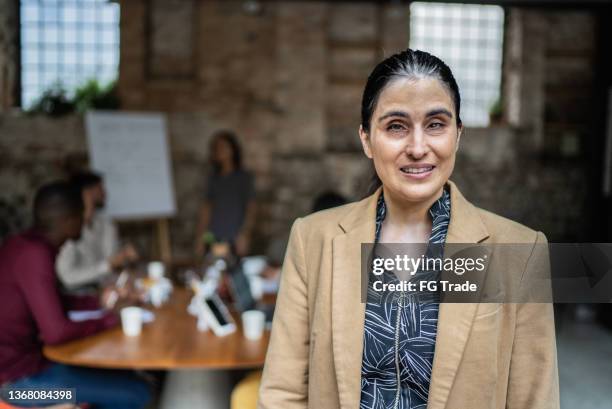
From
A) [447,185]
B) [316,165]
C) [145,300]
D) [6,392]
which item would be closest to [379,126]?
[447,185]

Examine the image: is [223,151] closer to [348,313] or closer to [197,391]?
[197,391]

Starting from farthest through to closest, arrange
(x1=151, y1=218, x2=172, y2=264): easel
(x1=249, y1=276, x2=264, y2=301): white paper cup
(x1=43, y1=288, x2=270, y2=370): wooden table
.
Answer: (x1=151, y1=218, x2=172, y2=264): easel
(x1=249, y1=276, x2=264, y2=301): white paper cup
(x1=43, y1=288, x2=270, y2=370): wooden table

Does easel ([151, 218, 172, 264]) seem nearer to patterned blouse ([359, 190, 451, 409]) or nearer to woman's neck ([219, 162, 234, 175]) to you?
woman's neck ([219, 162, 234, 175])

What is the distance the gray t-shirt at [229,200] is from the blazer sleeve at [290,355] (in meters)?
3.82

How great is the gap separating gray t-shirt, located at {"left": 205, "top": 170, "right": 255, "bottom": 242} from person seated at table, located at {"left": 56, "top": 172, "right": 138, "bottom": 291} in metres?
Result: 0.95

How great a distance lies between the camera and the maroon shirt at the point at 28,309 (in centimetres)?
243

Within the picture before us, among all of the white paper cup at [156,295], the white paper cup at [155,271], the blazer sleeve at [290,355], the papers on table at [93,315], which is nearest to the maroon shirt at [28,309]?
the papers on table at [93,315]

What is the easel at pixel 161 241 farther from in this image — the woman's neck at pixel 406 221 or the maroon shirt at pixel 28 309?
the woman's neck at pixel 406 221

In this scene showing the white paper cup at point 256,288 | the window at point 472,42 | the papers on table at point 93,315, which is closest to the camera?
the papers on table at point 93,315

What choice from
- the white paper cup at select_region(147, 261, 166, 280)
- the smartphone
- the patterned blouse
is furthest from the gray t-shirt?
the patterned blouse

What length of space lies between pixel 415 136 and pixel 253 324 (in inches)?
60.3

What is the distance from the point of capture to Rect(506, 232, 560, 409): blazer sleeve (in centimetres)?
118

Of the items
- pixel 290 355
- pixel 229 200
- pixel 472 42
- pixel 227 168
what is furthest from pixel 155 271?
pixel 472 42

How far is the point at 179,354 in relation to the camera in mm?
2291
